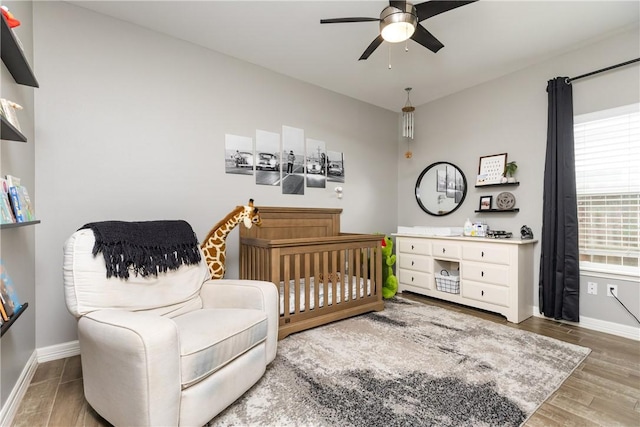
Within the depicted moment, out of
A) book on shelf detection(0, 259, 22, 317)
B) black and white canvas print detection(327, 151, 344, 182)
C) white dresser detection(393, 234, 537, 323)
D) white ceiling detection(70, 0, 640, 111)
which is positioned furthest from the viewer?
black and white canvas print detection(327, 151, 344, 182)

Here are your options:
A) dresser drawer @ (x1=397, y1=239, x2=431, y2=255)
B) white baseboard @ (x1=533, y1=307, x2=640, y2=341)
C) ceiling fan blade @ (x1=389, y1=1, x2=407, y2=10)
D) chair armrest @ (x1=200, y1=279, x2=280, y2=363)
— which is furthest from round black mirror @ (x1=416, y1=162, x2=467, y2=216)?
chair armrest @ (x1=200, y1=279, x2=280, y2=363)

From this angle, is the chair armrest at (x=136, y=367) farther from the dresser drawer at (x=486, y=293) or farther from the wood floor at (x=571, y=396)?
the dresser drawer at (x=486, y=293)

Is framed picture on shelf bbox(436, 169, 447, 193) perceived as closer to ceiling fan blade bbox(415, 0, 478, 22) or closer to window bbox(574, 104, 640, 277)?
window bbox(574, 104, 640, 277)

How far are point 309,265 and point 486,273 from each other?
73.9 inches

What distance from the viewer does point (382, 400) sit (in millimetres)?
1583

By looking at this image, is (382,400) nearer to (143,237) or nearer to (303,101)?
(143,237)

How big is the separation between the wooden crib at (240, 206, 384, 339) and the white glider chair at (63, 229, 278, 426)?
1.72 feet

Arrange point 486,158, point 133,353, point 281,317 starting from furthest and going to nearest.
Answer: point 486,158, point 281,317, point 133,353

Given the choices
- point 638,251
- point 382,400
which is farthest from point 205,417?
point 638,251

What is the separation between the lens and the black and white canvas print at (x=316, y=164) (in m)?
3.54

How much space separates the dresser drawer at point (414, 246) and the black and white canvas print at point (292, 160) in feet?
4.84

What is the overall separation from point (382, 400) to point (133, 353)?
1.23 m

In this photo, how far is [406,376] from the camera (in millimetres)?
1822

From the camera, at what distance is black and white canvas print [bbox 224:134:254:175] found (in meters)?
2.94
